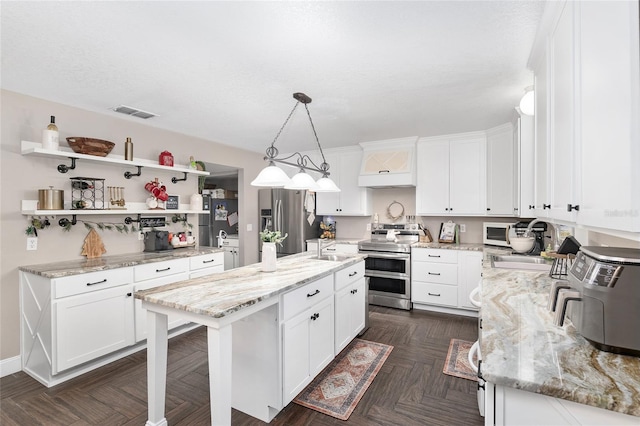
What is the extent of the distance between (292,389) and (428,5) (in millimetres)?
2412

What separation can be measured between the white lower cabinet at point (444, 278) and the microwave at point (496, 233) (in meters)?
0.33

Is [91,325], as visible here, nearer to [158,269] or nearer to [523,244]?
[158,269]

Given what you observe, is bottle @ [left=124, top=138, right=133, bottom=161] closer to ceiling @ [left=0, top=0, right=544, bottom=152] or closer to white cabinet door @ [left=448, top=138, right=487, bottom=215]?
ceiling @ [left=0, top=0, right=544, bottom=152]

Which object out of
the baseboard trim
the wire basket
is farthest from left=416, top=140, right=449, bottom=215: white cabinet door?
the baseboard trim

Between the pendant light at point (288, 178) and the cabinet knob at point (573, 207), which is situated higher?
the pendant light at point (288, 178)

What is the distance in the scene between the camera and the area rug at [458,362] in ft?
8.39

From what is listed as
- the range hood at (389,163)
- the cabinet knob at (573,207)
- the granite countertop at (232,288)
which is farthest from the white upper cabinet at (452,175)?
the cabinet knob at (573,207)

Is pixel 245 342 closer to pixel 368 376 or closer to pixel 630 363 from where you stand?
pixel 368 376

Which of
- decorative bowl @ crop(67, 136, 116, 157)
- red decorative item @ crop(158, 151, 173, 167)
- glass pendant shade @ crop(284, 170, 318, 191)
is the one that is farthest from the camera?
red decorative item @ crop(158, 151, 173, 167)

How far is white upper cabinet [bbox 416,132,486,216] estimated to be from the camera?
4.07 m

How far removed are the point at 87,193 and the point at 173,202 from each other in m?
0.94

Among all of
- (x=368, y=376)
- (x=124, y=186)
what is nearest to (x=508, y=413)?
(x=368, y=376)

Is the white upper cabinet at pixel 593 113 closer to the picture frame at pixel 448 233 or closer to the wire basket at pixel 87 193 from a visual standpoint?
the picture frame at pixel 448 233

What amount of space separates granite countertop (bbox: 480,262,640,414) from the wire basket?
3.48 metres
